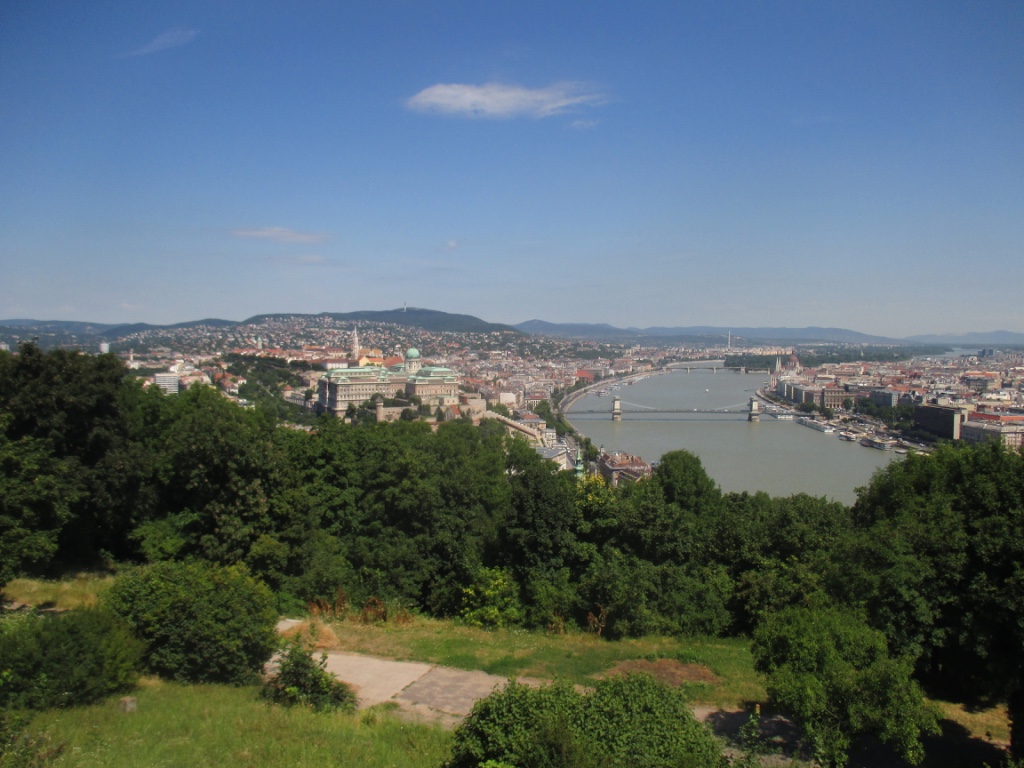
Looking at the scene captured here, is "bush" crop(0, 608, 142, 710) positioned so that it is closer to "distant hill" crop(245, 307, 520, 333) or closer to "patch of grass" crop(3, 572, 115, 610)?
"patch of grass" crop(3, 572, 115, 610)

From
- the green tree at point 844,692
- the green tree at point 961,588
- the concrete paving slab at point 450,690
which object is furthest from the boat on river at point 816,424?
the green tree at point 844,692

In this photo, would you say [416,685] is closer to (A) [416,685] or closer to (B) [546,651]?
(A) [416,685]

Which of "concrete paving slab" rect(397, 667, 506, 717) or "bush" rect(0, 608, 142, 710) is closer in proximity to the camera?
"bush" rect(0, 608, 142, 710)

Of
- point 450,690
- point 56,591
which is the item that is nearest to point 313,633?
point 450,690

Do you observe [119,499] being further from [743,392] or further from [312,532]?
[743,392]

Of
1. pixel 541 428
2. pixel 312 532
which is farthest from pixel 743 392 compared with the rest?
pixel 312 532

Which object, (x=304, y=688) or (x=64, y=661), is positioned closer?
(x=64, y=661)

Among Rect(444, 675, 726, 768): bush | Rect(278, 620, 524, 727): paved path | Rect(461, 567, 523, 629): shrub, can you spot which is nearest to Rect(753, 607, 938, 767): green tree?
Rect(444, 675, 726, 768): bush
